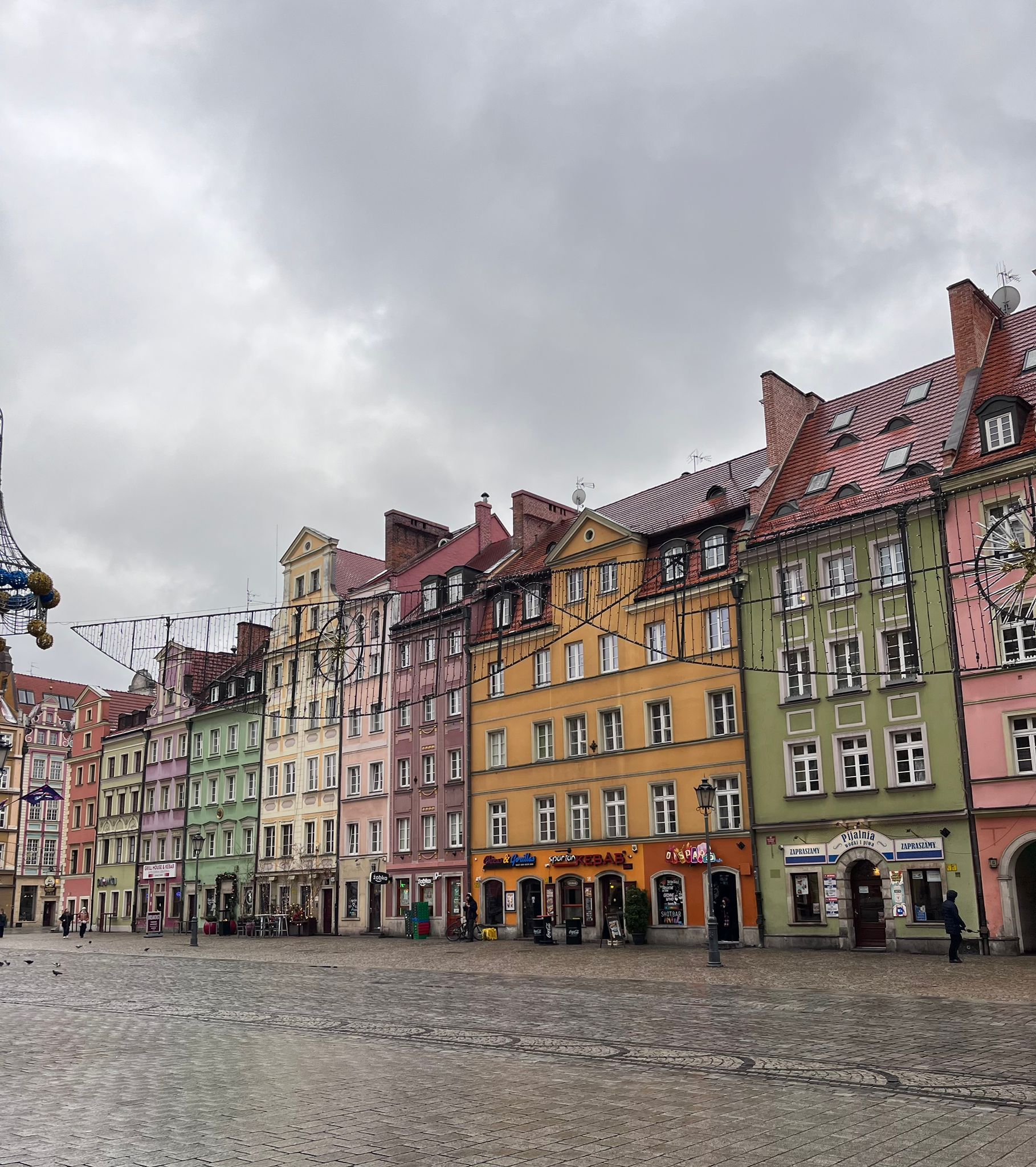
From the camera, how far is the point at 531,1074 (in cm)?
1145

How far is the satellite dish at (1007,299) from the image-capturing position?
39.7 metres

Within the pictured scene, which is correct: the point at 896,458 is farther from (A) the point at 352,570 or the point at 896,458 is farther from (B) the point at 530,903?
(A) the point at 352,570

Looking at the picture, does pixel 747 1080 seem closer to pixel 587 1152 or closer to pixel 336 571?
pixel 587 1152

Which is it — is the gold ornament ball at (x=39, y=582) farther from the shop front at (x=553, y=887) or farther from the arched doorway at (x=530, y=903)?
the arched doorway at (x=530, y=903)

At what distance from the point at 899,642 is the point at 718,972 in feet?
41.1

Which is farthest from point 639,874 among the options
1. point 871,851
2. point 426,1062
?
point 426,1062

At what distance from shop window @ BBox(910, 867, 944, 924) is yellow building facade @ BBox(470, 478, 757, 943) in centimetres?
567

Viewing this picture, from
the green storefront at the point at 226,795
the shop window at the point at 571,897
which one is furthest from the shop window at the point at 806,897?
the green storefront at the point at 226,795

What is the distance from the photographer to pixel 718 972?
26.2 m

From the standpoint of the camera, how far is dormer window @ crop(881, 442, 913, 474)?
3644 centimetres

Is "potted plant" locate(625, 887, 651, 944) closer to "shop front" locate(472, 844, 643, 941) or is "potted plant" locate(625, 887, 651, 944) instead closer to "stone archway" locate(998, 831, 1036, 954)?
"shop front" locate(472, 844, 643, 941)

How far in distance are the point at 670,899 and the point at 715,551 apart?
1223 centimetres

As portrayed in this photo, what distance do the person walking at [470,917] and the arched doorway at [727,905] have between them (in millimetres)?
10589

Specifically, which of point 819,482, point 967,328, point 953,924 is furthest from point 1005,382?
point 953,924
